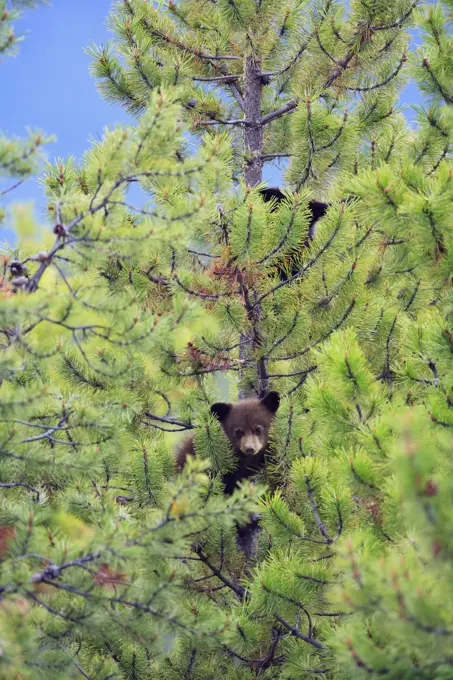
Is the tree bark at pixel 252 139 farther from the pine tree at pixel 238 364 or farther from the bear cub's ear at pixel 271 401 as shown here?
the bear cub's ear at pixel 271 401

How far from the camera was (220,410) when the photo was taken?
232 inches

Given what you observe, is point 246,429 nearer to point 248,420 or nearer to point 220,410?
point 248,420

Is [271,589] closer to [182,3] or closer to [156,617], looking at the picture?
[156,617]

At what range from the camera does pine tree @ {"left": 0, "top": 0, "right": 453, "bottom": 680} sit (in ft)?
11.0

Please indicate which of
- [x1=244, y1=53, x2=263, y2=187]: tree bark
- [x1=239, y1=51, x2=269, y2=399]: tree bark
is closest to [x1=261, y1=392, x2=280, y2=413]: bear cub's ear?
[x1=239, y1=51, x2=269, y2=399]: tree bark

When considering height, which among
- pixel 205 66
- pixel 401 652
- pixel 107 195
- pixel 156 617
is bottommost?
pixel 401 652

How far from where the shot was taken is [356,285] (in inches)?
229

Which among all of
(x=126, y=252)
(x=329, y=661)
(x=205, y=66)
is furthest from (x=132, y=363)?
(x=205, y=66)

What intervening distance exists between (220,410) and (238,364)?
2.71 ft

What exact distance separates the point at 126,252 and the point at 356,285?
2624 millimetres

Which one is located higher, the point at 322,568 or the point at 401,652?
the point at 322,568

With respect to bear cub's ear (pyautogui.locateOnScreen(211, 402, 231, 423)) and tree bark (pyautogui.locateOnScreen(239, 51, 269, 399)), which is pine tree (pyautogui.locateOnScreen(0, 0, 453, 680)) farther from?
bear cub's ear (pyautogui.locateOnScreen(211, 402, 231, 423))

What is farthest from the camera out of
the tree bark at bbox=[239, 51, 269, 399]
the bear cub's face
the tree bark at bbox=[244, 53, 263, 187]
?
the tree bark at bbox=[244, 53, 263, 187]

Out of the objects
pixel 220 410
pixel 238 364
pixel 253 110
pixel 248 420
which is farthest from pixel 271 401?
pixel 253 110
